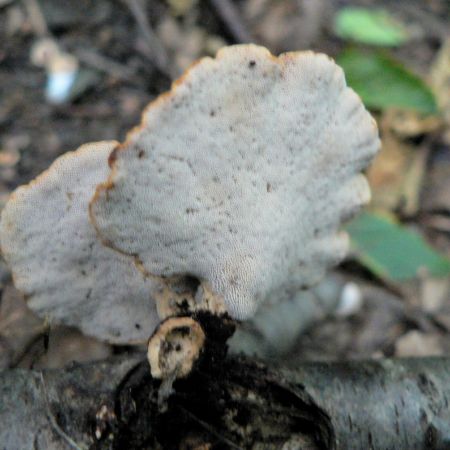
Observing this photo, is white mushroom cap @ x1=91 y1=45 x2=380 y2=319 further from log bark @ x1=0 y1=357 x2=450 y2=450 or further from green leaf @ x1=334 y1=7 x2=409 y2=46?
green leaf @ x1=334 y1=7 x2=409 y2=46

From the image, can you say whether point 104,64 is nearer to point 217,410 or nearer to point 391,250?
point 391,250

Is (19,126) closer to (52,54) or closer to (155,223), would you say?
(52,54)


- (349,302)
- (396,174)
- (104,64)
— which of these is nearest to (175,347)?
(349,302)

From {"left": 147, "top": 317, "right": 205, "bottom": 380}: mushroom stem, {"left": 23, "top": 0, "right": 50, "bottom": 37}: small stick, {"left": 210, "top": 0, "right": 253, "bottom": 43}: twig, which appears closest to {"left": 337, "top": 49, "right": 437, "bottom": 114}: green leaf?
{"left": 210, "top": 0, "right": 253, "bottom": 43}: twig

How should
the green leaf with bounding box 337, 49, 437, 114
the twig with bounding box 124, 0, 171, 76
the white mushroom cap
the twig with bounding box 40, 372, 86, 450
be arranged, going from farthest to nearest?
the twig with bounding box 124, 0, 171, 76, the green leaf with bounding box 337, 49, 437, 114, the twig with bounding box 40, 372, 86, 450, the white mushroom cap

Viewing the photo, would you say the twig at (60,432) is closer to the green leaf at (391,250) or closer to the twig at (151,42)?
the green leaf at (391,250)

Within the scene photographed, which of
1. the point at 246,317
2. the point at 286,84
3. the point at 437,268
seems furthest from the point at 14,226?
the point at 437,268
